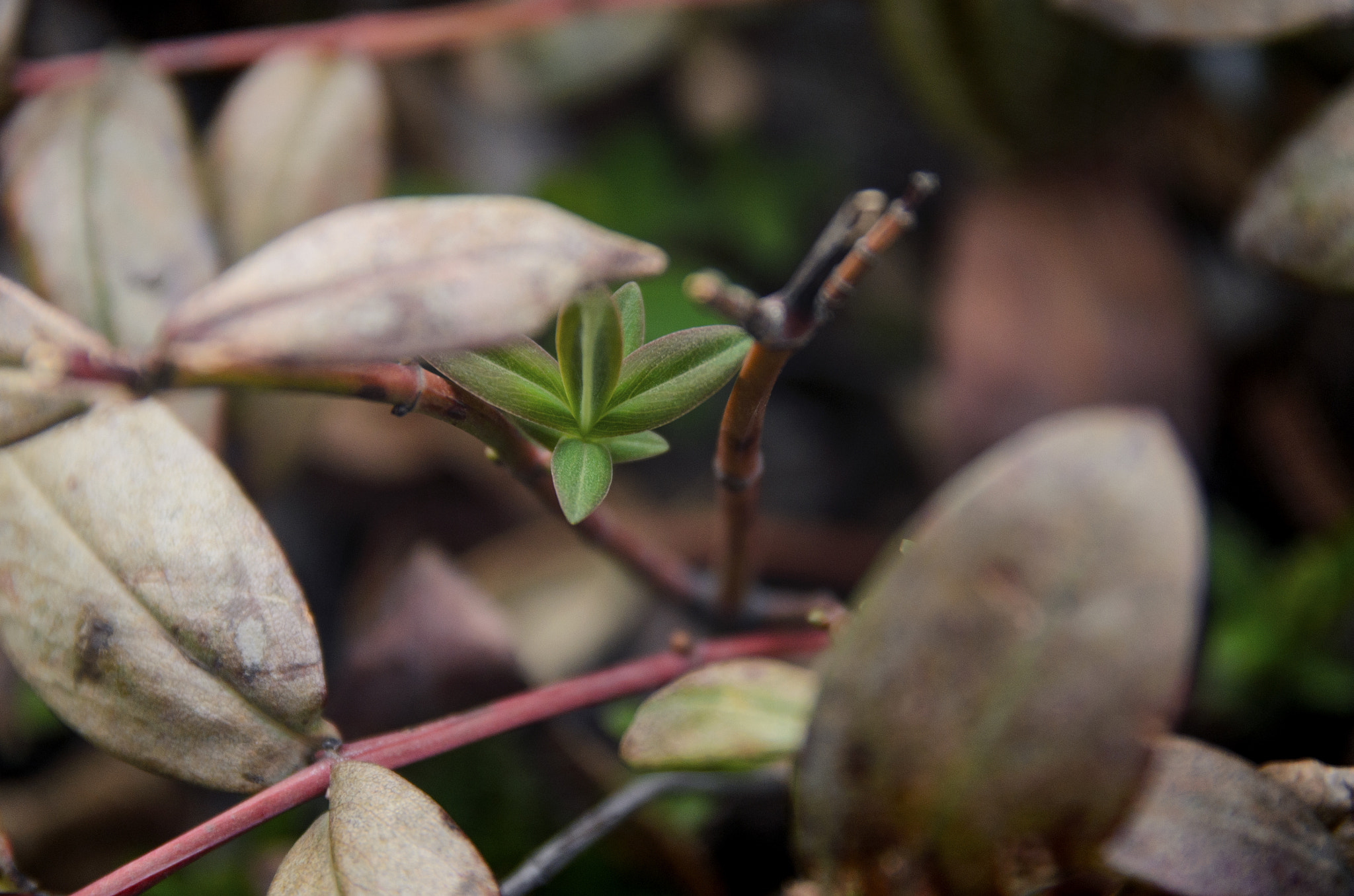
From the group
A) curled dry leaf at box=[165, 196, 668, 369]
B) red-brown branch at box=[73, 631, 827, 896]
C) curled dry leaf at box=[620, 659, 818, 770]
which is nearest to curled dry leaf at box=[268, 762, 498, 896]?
red-brown branch at box=[73, 631, 827, 896]

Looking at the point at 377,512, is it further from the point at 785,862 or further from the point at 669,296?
the point at 785,862

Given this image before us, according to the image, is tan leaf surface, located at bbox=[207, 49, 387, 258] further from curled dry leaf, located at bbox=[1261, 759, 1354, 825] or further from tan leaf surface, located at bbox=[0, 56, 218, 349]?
curled dry leaf, located at bbox=[1261, 759, 1354, 825]

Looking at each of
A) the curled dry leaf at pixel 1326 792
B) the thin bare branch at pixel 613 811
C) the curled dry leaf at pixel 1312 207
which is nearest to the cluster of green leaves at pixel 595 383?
the thin bare branch at pixel 613 811

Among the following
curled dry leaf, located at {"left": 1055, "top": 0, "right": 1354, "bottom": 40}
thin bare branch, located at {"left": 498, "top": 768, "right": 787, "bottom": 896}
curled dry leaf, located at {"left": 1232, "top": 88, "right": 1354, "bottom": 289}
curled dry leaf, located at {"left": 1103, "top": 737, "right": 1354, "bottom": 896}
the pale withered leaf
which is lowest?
thin bare branch, located at {"left": 498, "top": 768, "right": 787, "bottom": 896}

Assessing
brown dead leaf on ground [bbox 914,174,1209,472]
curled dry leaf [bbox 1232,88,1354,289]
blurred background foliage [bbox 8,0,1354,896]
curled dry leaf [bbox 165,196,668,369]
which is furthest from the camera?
brown dead leaf on ground [bbox 914,174,1209,472]

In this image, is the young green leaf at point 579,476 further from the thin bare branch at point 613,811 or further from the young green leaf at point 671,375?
the thin bare branch at point 613,811

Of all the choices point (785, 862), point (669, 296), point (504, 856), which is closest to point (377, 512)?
point (669, 296)
